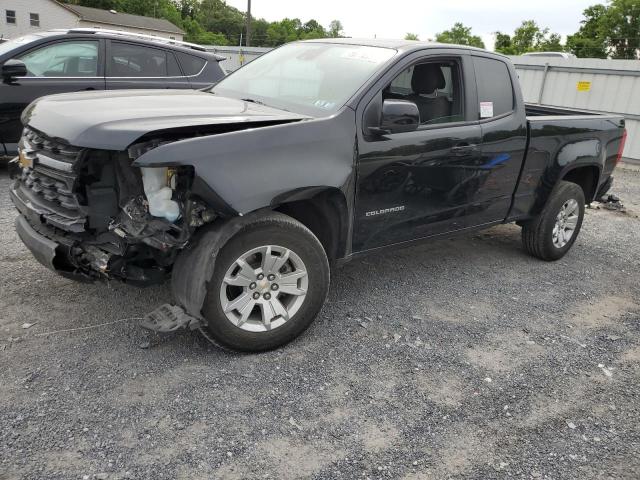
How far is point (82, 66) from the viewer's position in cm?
646

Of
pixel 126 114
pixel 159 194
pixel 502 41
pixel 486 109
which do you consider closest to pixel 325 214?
pixel 159 194

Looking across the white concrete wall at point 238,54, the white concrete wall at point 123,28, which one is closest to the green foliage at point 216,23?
the white concrete wall at point 123,28

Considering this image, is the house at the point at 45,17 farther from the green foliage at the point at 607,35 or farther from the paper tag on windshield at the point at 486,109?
the paper tag on windshield at the point at 486,109

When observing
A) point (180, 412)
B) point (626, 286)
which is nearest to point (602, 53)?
point (626, 286)

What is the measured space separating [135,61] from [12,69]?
1.40 metres

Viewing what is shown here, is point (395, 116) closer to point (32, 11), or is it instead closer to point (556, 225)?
point (556, 225)

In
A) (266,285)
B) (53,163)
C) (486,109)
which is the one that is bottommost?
(266,285)

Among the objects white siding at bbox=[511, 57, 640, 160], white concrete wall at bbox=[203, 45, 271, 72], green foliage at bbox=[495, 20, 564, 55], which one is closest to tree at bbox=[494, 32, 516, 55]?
green foliage at bbox=[495, 20, 564, 55]

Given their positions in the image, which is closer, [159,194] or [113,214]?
[159,194]

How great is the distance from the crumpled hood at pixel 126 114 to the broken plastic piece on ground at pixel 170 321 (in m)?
0.94

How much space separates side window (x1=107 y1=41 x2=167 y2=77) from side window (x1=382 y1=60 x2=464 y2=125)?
4.00 m

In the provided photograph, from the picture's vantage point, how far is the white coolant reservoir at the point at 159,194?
9.32ft

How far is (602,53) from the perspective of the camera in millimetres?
55750

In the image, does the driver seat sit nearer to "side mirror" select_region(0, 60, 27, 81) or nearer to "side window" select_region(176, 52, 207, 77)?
"side window" select_region(176, 52, 207, 77)
